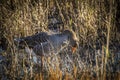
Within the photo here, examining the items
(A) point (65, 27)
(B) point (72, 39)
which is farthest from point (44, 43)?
(A) point (65, 27)

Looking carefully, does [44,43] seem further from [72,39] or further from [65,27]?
[65,27]

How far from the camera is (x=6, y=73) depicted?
17.4 feet

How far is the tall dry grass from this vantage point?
5.11 meters

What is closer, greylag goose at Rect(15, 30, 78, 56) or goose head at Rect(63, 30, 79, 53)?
greylag goose at Rect(15, 30, 78, 56)

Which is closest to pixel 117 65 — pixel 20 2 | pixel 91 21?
pixel 91 21

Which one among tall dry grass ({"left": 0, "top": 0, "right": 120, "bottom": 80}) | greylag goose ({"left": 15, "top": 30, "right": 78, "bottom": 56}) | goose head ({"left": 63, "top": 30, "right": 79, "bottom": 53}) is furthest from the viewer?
goose head ({"left": 63, "top": 30, "right": 79, "bottom": 53})

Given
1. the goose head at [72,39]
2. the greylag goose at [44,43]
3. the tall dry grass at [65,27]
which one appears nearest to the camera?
the tall dry grass at [65,27]

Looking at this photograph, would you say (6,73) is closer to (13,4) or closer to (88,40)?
(88,40)

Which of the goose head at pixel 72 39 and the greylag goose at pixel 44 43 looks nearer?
the greylag goose at pixel 44 43

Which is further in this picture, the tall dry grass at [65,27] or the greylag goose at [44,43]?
the greylag goose at [44,43]

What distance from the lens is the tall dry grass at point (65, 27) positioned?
511cm

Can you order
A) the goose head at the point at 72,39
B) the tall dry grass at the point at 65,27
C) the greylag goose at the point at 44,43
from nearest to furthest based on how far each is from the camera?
the tall dry grass at the point at 65,27, the greylag goose at the point at 44,43, the goose head at the point at 72,39

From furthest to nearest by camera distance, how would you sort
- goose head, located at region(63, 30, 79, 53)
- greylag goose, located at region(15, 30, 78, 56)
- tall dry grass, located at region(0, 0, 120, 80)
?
goose head, located at region(63, 30, 79, 53)
greylag goose, located at region(15, 30, 78, 56)
tall dry grass, located at region(0, 0, 120, 80)

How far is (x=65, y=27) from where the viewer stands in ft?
22.5
